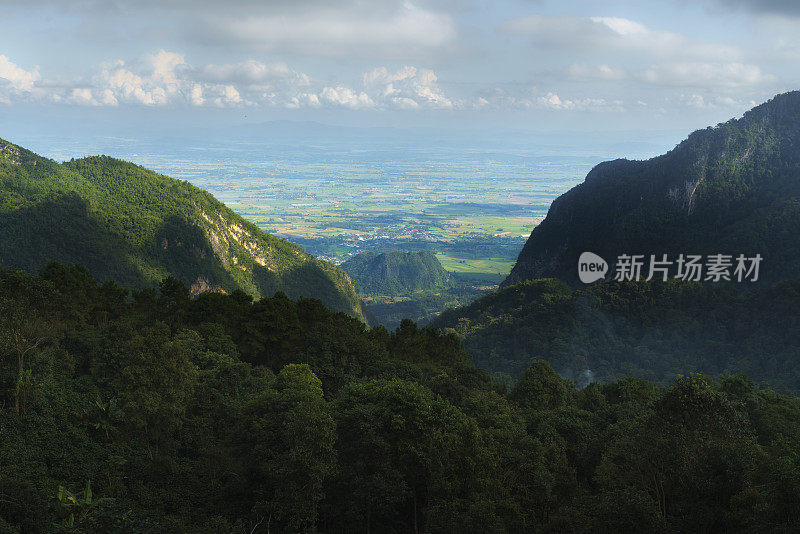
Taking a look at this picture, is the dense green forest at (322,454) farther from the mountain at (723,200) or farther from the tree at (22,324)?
the mountain at (723,200)

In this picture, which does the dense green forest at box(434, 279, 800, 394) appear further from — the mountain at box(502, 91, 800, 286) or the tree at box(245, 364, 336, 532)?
the tree at box(245, 364, 336, 532)

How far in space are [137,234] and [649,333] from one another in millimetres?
120658

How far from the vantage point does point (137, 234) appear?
142 meters

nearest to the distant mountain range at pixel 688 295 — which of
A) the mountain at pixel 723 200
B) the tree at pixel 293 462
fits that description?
the mountain at pixel 723 200

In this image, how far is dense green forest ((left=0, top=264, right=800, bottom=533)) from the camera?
22.5m

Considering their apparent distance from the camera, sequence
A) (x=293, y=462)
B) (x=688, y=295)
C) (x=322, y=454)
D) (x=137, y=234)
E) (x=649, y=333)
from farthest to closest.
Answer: (x=137, y=234)
(x=688, y=295)
(x=649, y=333)
(x=322, y=454)
(x=293, y=462)

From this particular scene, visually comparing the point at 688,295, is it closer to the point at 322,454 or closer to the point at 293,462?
the point at 322,454

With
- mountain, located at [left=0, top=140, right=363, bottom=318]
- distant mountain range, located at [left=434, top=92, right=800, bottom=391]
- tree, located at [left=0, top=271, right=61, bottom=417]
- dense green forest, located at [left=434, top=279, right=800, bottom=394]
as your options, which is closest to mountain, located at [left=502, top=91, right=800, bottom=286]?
distant mountain range, located at [left=434, top=92, right=800, bottom=391]

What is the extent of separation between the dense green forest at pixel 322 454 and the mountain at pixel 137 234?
90.2 metres

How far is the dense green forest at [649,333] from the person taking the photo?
103188 mm

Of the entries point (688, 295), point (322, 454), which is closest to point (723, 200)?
point (688, 295)

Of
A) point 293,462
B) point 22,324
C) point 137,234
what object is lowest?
point 293,462

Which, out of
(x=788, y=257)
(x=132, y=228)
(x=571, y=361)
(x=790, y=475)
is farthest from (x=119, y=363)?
(x=788, y=257)

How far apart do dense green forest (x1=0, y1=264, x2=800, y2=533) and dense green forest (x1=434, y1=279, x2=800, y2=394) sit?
215 feet
